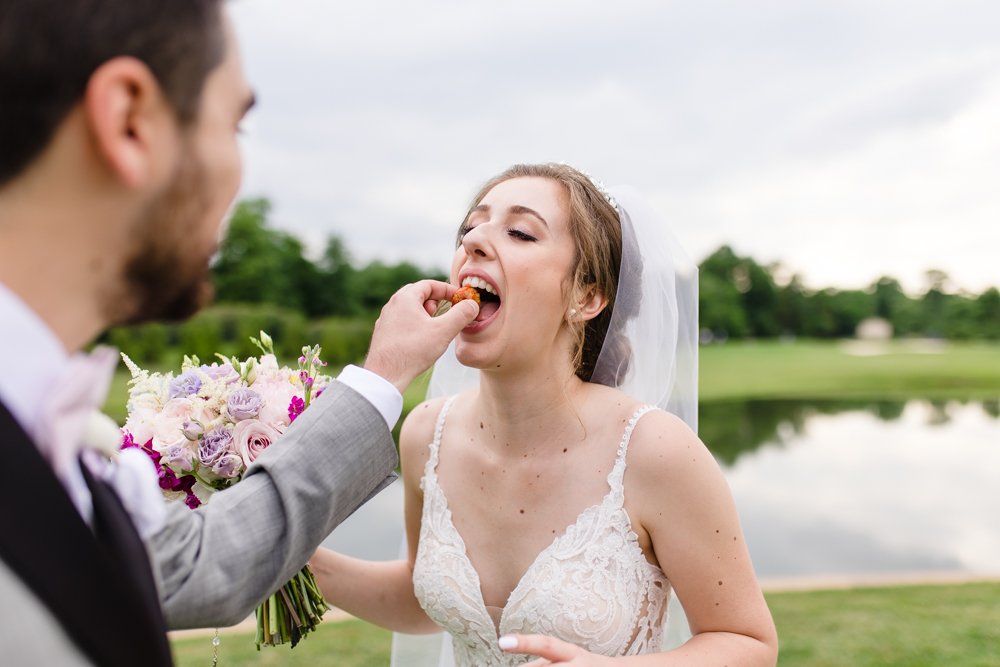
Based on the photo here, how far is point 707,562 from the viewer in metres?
2.34

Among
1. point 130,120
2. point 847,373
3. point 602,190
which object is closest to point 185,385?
point 130,120

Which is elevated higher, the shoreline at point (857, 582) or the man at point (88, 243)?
the man at point (88, 243)

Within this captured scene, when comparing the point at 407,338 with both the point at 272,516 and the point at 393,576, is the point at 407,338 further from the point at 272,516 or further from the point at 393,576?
the point at 393,576

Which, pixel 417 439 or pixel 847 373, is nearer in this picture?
pixel 417 439

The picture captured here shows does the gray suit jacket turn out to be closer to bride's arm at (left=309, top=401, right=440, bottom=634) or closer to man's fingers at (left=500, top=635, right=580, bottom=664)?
man's fingers at (left=500, top=635, right=580, bottom=664)

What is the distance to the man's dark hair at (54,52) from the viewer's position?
3.35 ft

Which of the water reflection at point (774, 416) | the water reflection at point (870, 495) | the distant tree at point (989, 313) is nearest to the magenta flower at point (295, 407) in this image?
the water reflection at point (870, 495)

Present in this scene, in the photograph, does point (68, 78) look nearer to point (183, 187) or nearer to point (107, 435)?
point (183, 187)

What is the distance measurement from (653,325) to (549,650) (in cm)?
144

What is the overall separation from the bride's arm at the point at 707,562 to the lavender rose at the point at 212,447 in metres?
1.26

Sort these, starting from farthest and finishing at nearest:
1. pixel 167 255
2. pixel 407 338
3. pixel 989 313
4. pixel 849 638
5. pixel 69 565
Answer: pixel 989 313
pixel 849 638
pixel 407 338
pixel 167 255
pixel 69 565

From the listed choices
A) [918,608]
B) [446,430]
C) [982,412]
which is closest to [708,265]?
[982,412]

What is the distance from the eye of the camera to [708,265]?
60312 mm

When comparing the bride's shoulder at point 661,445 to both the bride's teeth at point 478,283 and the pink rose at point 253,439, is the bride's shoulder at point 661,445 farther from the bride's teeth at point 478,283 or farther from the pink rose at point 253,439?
the pink rose at point 253,439
